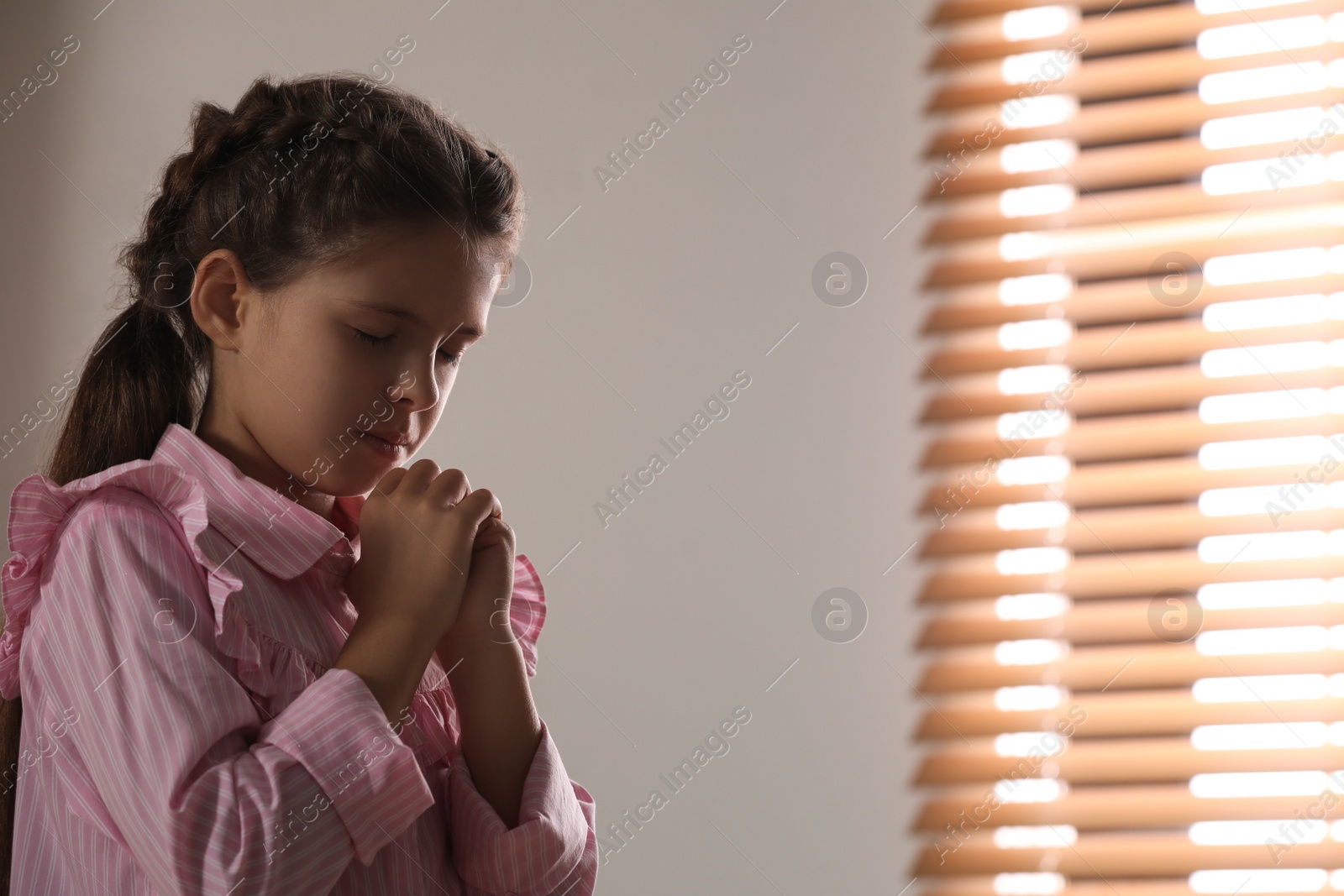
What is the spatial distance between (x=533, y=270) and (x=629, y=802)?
689 mm

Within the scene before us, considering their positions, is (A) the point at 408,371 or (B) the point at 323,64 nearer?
(A) the point at 408,371

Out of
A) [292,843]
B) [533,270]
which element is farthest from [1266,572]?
[292,843]

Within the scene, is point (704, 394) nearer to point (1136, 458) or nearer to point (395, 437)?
point (1136, 458)

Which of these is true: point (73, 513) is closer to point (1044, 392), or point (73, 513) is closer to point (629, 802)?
point (629, 802)

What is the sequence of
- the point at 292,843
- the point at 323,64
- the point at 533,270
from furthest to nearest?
the point at 323,64 < the point at 533,270 < the point at 292,843

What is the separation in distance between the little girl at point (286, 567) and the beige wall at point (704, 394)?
525mm

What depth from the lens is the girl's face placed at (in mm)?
643

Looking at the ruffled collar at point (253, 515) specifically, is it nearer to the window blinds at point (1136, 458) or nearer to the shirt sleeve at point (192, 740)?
the shirt sleeve at point (192, 740)

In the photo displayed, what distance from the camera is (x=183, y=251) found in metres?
0.73

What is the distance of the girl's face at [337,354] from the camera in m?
0.64

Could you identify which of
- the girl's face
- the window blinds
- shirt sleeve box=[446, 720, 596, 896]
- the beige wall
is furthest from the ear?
the window blinds

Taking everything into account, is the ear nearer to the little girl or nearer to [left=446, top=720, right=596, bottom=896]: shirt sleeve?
the little girl

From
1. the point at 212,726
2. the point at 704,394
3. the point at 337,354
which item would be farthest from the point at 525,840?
the point at 704,394

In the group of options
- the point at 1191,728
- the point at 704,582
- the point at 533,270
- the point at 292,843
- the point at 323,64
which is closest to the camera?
the point at 292,843
